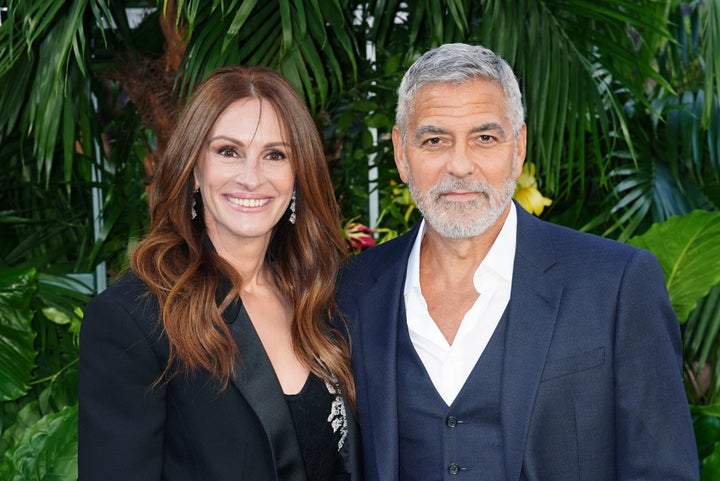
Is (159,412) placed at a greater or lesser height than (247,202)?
lesser

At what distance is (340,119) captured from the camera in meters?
3.68

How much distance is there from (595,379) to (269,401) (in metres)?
0.63

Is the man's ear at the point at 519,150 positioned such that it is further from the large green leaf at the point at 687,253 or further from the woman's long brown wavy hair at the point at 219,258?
the large green leaf at the point at 687,253

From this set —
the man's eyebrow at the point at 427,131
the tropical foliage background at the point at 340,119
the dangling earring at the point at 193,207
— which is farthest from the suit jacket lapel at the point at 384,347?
the tropical foliage background at the point at 340,119

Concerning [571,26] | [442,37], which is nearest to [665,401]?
[442,37]

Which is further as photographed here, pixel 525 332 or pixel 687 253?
pixel 687 253

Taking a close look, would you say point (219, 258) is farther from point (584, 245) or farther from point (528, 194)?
point (528, 194)

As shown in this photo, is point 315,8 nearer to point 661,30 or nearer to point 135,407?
point 661,30

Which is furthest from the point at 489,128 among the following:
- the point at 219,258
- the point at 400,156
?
the point at 219,258

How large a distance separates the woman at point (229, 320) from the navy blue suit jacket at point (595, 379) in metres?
0.22

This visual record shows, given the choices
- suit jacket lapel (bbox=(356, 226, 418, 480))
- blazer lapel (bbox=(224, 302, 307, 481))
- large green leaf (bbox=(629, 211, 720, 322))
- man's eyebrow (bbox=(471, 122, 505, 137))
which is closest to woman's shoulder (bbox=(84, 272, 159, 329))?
blazer lapel (bbox=(224, 302, 307, 481))

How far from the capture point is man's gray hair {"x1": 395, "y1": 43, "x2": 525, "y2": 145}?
2090mm

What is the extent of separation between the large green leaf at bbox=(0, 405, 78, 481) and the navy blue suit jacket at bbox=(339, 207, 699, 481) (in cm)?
119

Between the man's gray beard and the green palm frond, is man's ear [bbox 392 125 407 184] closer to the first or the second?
the man's gray beard
